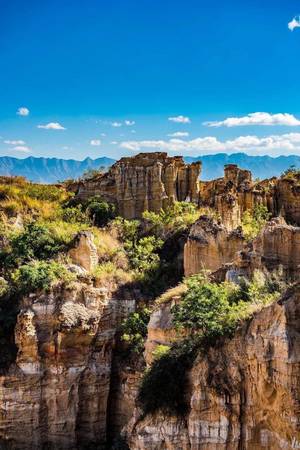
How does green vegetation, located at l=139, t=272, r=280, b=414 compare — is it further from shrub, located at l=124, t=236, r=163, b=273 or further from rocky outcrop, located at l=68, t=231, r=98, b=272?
shrub, located at l=124, t=236, r=163, b=273

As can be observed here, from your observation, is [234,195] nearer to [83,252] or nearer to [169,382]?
[83,252]

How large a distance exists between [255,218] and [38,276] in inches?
538

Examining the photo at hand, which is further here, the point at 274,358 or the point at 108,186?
the point at 108,186

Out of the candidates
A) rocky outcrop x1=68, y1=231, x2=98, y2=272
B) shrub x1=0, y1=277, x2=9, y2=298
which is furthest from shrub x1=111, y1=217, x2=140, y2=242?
shrub x1=0, y1=277, x2=9, y2=298

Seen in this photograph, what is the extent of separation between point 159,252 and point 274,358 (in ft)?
56.0

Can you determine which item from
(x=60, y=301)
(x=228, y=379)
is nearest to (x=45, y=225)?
(x=60, y=301)

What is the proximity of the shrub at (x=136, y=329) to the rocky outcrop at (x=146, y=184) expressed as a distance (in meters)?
11.7

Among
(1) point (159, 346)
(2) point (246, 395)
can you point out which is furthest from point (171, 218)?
(2) point (246, 395)

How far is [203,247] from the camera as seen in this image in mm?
23500

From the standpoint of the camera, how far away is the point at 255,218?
3122cm

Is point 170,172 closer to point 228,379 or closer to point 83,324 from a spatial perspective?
point 83,324

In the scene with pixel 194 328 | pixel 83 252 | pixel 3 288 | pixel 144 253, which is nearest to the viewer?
pixel 194 328

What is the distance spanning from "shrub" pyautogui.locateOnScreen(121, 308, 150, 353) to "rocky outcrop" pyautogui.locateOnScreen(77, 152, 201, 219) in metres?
11.7

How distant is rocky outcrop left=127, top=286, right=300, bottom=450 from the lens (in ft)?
38.8
